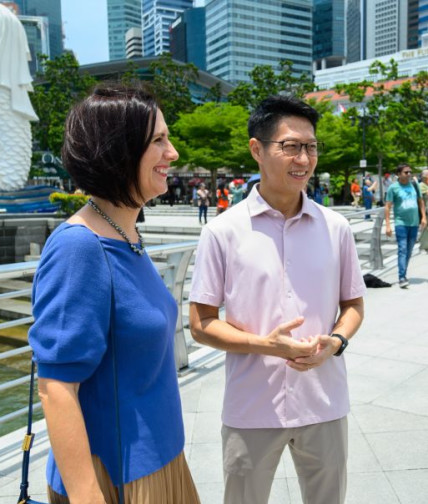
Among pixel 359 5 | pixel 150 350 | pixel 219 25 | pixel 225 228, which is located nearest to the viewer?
pixel 150 350

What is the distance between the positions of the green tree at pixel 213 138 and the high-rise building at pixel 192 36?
100410 mm

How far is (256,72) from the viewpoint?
3600 cm

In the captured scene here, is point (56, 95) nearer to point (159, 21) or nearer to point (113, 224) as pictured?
point (113, 224)

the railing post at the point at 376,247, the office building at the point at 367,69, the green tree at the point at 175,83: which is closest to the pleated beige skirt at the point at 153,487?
the railing post at the point at 376,247

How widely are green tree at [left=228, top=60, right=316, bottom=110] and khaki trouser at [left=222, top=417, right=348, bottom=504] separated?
3429cm

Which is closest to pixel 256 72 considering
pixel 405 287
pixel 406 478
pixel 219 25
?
pixel 405 287

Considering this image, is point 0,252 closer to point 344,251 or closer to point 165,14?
point 344,251

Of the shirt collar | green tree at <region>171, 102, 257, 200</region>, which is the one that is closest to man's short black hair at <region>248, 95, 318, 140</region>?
the shirt collar

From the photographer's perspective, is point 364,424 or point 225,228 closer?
point 225,228

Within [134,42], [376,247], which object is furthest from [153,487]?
[134,42]

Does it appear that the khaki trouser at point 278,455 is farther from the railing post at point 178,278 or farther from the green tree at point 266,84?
the green tree at point 266,84

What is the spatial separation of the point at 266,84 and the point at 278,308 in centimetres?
3629

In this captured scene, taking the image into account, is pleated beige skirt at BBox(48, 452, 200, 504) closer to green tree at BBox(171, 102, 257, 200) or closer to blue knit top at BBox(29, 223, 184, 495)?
blue knit top at BBox(29, 223, 184, 495)

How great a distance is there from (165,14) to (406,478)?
621ft
